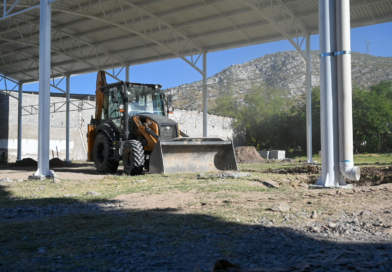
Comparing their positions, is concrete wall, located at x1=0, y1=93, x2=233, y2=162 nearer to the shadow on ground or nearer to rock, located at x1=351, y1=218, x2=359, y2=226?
the shadow on ground

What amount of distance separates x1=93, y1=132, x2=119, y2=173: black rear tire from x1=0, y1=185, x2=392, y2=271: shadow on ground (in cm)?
793

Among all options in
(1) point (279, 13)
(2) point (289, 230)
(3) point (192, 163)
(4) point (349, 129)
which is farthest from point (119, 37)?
(2) point (289, 230)

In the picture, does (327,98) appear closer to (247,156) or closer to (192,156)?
(192,156)

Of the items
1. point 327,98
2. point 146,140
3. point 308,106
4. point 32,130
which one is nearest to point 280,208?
point 327,98

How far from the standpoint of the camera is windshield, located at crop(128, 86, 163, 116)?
12844mm

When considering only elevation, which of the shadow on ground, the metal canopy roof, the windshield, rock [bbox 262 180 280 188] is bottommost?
the shadow on ground

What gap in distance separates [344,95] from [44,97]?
324 inches

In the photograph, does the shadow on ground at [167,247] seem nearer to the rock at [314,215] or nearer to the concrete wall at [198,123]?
the rock at [314,215]

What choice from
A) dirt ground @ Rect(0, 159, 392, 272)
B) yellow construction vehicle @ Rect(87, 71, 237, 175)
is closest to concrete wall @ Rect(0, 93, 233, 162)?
yellow construction vehicle @ Rect(87, 71, 237, 175)

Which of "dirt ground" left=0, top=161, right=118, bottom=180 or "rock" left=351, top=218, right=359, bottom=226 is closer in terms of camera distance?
"rock" left=351, top=218, right=359, bottom=226

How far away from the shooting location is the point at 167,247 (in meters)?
3.73

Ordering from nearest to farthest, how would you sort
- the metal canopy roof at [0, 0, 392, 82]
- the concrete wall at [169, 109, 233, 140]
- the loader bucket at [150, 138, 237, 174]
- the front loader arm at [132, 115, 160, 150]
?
the loader bucket at [150, 138, 237, 174], the front loader arm at [132, 115, 160, 150], the metal canopy roof at [0, 0, 392, 82], the concrete wall at [169, 109, 233, 140]

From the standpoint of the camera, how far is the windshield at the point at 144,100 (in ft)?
42.1

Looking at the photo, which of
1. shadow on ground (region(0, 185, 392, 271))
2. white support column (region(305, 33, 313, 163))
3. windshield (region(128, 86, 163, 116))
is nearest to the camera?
shadow on ground (region(0, 185, 392, 271))
